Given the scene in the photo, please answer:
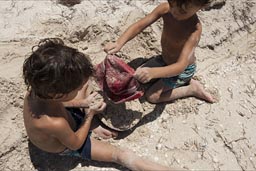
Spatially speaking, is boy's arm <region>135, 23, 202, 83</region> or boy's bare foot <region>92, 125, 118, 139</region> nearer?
boy's arm <region>135, 23, 202, 83</region>

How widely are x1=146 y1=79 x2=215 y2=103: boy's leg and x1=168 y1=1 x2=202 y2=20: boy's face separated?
0.50 m

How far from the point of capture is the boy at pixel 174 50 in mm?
2033

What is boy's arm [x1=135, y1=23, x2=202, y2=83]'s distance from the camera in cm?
202

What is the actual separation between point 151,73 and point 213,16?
1.06 m

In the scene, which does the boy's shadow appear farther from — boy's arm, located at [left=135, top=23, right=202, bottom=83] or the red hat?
boy's arm, located at [left=135, top=23, right=202, bottom=83]

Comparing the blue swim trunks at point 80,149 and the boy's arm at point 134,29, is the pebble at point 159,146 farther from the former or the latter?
the boy's arm at point 134,29

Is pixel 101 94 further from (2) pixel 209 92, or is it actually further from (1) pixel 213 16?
(1) pixel 213 16

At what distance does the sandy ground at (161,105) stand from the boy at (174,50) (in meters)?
0.08

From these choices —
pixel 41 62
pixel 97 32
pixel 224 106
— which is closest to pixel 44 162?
pixel 41 62

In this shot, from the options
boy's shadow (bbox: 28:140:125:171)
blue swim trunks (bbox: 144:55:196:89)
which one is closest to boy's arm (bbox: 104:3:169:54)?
blue swim trunks (bbox: 144:55:196:89)

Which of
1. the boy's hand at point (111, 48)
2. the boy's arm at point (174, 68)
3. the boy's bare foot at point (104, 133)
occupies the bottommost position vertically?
the boy's bare foot at point (104, 133)

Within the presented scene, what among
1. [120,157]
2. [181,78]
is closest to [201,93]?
[181,78]

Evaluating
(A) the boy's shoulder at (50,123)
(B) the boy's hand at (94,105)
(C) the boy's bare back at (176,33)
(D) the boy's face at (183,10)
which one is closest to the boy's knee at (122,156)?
(B) the boy's hand at (94,105)

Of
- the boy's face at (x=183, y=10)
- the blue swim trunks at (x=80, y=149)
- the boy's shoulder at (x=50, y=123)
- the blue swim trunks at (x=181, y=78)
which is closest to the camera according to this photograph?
the boy's shoulder at (x=50, y=123)
